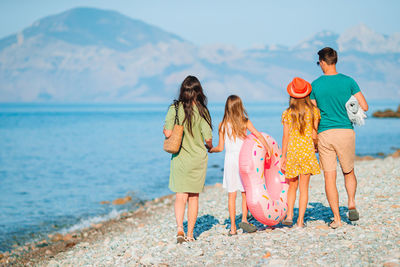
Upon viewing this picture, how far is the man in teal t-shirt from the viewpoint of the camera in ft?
19.4

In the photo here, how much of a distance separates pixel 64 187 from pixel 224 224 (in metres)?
15.1

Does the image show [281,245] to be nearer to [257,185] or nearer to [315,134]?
[257,185]

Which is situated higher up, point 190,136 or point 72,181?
point 190,136

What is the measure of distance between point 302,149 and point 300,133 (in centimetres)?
23

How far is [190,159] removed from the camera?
6270mm

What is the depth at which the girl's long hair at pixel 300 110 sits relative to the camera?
6.01 m

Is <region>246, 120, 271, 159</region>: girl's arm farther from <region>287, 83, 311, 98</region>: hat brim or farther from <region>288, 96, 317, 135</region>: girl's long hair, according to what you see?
<region>287, 83, 311, 98</region>: hat brim

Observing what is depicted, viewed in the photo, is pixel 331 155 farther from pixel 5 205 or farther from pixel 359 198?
pixel 5 205

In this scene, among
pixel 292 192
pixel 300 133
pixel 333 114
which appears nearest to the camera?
pixel 333 114

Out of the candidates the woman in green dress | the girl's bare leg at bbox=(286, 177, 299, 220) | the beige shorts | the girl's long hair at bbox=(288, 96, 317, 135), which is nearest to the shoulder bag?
the woman in green dress

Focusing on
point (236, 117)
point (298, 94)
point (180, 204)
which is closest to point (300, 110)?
point (298, 94)

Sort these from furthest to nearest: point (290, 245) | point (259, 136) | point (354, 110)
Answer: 1. point (259, 136)
2. point (354, 110)
3. point (290, 245)

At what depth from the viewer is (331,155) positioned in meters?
6.04

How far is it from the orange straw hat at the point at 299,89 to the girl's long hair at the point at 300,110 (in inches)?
3.0
